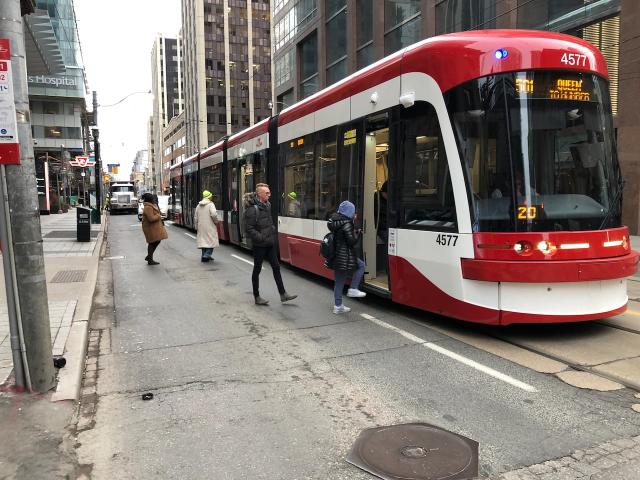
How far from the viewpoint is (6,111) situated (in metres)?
4.07

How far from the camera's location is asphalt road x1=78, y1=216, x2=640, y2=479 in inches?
138

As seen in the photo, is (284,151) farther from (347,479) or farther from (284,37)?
(284,37)

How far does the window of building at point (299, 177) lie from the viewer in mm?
9789

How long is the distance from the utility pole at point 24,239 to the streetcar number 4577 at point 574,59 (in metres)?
5.27

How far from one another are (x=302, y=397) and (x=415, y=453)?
1.29 metres

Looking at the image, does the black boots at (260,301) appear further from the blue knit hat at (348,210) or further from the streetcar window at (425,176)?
the streetcar window at (425,176)

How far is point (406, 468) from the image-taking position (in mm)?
3326

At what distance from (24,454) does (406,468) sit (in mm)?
2494

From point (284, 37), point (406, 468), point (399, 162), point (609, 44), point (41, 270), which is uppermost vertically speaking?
point (284, 37)

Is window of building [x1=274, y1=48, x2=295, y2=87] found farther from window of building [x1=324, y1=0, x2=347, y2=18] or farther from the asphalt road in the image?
the asphalt road

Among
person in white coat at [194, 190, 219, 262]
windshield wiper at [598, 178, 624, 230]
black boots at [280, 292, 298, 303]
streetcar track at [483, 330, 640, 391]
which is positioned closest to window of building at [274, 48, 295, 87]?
person in white coat at [194, 190, 219, 262]

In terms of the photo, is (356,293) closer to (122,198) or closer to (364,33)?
(364,33)

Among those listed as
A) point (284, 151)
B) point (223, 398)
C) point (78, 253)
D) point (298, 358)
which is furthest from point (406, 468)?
point (78, 253)

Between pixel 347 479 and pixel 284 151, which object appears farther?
pixel 284 151
